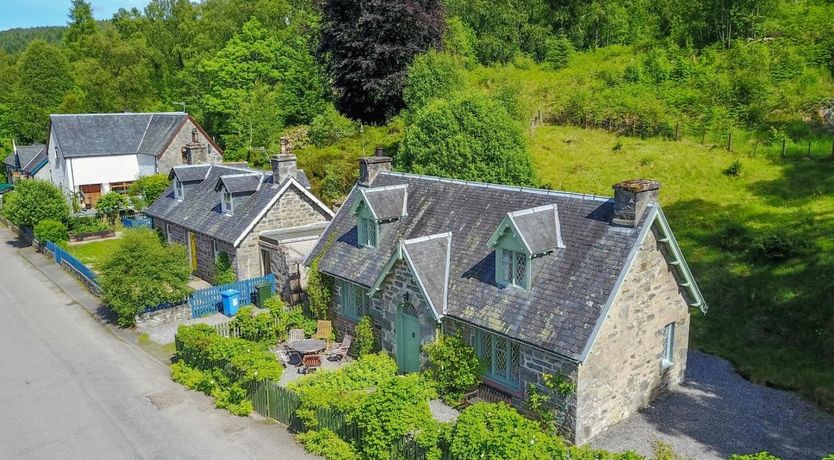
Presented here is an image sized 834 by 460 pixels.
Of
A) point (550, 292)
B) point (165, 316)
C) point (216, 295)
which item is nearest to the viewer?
point (550, 292)

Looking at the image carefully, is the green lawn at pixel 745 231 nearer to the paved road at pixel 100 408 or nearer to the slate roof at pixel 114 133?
the paved road at pixel 100 408

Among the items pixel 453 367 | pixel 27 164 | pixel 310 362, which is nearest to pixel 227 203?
pixel 310 362

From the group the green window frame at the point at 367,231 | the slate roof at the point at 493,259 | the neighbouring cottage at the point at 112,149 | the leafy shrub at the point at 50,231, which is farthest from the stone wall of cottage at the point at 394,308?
the neighbouring cottage at the point at 112,149

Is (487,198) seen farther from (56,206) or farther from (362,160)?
(56,206)

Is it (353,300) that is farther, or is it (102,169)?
(102,169)

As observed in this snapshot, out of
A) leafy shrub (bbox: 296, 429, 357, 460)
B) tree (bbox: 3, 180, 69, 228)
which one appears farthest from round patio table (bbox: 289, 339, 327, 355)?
tree (bbox: 3, 180, 69, 228)

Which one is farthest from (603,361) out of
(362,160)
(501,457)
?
(362,160)

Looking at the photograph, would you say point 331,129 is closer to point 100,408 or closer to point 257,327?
point 257,327
